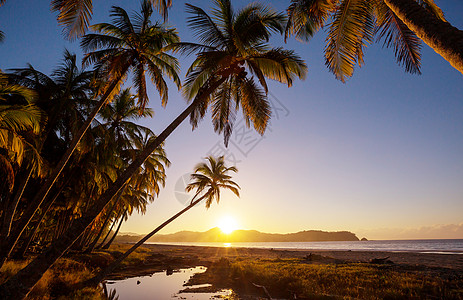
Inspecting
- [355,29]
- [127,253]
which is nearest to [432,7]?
[355,29]

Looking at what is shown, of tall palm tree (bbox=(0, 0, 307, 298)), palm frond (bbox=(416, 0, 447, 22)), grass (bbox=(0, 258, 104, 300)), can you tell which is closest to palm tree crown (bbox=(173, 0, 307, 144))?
tall palm tree (bbox=(0, 0, 307, 298))

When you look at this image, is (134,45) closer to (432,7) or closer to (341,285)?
(432,7)

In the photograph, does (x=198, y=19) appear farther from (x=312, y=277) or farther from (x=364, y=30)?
(x=312, y=277)

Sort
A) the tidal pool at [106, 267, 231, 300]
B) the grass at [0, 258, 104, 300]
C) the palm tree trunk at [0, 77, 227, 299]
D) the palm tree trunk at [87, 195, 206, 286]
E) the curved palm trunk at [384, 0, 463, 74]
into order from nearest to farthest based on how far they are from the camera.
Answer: the curved palm trunk at [384, 0, 463, 74]
the palm tree trunk at [0, 77, 227, 299]
the grass at [0, 258, 104, 300]
the tidal pool at [106, 267, 231, 300]
the palm tree trunk at [87, 195, 206, 286]

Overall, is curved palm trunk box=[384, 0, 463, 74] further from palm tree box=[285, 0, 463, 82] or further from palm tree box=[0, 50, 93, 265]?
palm tree box=[0, 50, 93, 265]

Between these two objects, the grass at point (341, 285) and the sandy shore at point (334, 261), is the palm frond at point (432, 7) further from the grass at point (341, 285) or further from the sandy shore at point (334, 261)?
the sandy shore at point (334, 261)

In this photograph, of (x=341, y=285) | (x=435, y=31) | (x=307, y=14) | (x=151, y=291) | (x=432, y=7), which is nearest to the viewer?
(x=435, y=31)

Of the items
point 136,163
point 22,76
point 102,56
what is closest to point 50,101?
point 22,76

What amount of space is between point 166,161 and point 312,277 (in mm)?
14707

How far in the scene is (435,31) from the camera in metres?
3.20

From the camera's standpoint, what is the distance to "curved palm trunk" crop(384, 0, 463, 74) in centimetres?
290

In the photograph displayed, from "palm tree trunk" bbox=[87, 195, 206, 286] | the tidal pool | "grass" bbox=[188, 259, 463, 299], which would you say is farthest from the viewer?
"palm tree trunk" bbox=[87, 195, 206, 286]

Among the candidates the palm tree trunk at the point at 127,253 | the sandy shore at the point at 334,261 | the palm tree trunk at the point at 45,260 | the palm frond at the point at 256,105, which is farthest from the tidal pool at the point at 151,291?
the palm frond at the point at 256,105

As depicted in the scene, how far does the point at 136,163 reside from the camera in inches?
265
